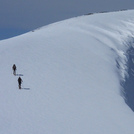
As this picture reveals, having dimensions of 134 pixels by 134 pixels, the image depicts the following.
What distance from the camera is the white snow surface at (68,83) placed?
16.5 meters

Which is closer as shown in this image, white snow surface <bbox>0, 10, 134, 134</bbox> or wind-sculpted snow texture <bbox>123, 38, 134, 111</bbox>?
white snow surface <bbox>0, 10, 134, 134</bbox>

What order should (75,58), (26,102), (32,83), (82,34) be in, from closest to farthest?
1. (26,102)
2. (32,83)
3. (75,58)
4. (82,34)

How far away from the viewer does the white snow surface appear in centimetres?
1652

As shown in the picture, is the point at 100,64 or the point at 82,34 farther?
the point at 82,34

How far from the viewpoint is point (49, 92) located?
20891mm

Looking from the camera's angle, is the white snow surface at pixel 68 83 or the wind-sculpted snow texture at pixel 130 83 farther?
the wind-sculpted snow texture at pixel 130 83

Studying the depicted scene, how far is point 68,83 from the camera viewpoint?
23391 millimetres

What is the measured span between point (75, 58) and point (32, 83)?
8633mm

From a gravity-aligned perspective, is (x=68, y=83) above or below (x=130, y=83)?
below

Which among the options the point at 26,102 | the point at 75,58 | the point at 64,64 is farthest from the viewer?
the point at 75,58

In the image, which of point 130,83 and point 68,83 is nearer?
point 68,83

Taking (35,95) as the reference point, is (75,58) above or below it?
above

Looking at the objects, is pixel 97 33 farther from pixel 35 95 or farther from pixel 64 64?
pixel 35 95

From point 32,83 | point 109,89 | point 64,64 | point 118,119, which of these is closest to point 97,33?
point 64,64
